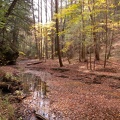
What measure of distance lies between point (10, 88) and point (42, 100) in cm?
222

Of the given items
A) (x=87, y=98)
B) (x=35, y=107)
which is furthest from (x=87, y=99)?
(x=35, y=107)

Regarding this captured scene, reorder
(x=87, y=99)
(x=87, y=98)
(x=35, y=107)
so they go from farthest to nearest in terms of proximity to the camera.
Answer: (x=87, y=98) < (x=87, y=99) < (x=35, y=107)

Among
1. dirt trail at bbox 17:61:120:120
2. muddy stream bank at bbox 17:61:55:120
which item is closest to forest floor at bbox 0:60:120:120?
dirt trail at bbox 17:61:120:120

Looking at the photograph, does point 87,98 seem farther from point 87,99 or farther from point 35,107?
point 35,107

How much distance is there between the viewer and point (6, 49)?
57.8ft

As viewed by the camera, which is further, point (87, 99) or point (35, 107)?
point (87, 99)

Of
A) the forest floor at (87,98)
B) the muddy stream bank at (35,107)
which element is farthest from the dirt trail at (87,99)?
the muddy stream bank at (35,107)

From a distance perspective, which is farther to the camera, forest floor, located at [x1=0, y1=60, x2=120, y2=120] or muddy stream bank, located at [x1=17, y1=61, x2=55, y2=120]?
forest floor, located at [x1=0, y1=60, x2=120, y2=120]

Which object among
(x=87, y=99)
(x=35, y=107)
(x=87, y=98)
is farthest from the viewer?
(x=87, y=98)

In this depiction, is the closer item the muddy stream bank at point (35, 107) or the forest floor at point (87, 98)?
the muddy stream bank at point (35, 107)

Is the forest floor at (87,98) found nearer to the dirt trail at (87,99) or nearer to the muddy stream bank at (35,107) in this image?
the dirt trail at (87,99)

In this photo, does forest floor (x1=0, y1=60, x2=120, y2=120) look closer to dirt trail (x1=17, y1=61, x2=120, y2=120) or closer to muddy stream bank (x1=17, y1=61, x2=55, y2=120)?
dirt trail (x1=17, y1=61, x2=120, y2=120)

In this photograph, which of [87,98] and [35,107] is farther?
[87,98]

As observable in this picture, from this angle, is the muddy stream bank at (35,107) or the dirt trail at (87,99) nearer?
the muddy stream bank at (35,107)
